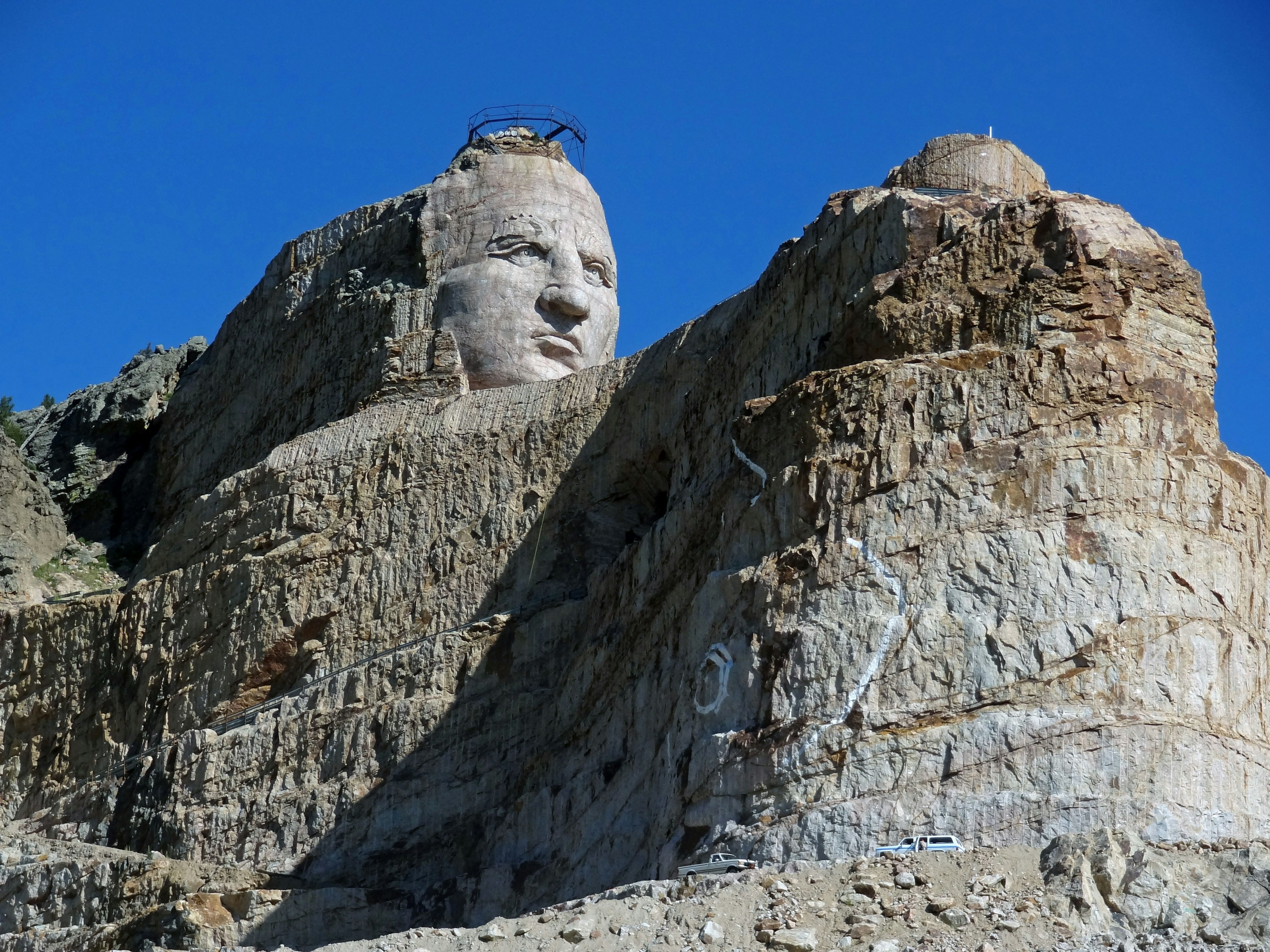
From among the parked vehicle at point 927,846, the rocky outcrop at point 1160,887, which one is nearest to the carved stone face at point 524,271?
the parked vehicle at point 927,846

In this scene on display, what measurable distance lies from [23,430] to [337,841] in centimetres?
2130

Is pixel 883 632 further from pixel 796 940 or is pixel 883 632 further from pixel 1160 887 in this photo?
pixel 1160 887

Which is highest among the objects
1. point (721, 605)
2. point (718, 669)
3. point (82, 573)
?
point (82, 573)

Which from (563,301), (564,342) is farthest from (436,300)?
(564,342)

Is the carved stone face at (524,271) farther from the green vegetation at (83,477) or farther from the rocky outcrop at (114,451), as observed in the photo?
the green vegetation at (83,477)

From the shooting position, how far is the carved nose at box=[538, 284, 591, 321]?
39.0 metres

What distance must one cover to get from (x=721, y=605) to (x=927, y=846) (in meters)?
4.28

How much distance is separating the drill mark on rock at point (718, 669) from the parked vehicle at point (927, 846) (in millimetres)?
2951

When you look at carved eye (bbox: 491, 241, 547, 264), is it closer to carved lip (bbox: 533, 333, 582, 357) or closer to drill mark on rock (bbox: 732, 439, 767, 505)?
carved lip (bbox: 533, 333, 582, 357)

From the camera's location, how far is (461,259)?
39.6 m

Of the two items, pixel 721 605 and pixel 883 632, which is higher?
pixel 721 605

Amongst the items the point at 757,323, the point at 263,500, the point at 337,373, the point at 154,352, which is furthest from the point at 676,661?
the point at 154,352

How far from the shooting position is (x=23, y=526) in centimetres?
4434

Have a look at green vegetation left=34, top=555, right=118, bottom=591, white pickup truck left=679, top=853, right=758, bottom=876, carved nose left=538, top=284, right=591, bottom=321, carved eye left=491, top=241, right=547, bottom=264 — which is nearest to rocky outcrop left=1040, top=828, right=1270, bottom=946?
white pickup truck left=679, top=853, right=758, bottom=876
